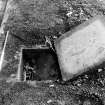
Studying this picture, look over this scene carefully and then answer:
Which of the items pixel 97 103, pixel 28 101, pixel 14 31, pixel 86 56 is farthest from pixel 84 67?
pixel 14 31

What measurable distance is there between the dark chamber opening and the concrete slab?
0.70 ft

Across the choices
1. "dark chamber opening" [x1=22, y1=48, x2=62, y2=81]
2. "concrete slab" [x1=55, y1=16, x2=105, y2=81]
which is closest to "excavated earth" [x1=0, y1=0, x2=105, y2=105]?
"concrete slab" [x1=55, y1=16, x2=105, y2=81]

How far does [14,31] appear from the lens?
14.4 feet

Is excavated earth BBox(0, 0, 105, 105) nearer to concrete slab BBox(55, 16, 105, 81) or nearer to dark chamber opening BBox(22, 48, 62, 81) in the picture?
concrete slab BBox(55, 16, 105, 81)

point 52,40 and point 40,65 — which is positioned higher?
point 52,40

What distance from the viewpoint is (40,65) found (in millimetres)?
4109

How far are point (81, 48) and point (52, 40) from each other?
652 mm

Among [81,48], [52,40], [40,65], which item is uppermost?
[52,40]

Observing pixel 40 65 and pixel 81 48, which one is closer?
pixel 81 48

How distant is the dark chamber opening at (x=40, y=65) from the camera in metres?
3.94

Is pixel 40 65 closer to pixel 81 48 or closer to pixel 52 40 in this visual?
pixel 52 40

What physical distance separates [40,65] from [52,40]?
0.50 meters

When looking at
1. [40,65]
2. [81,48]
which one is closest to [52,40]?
[40,65]

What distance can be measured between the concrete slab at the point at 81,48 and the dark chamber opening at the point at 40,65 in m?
0.21
